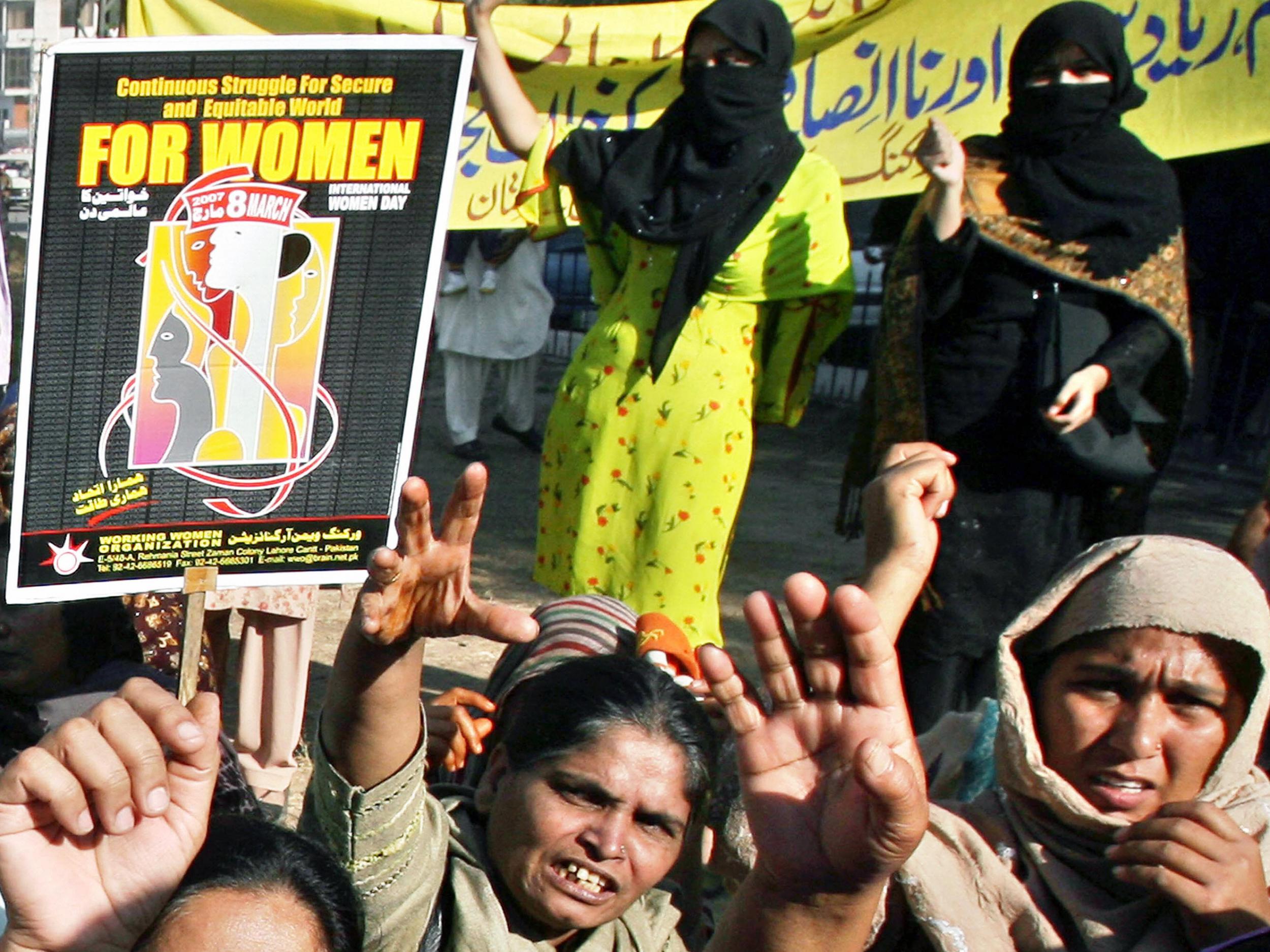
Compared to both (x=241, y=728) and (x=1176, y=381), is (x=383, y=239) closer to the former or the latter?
(x=1176, y=381)

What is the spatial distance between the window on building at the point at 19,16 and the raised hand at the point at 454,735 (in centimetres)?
5624

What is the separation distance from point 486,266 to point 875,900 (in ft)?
27.5

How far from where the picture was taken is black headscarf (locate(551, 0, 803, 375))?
3.78 meters

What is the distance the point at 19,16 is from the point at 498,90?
5635 cm

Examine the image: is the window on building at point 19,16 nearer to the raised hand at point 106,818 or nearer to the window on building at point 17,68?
the window on building at point 17,68

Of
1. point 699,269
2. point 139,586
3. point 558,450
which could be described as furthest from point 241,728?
point 139,586

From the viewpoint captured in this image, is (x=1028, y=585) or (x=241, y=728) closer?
(x=1028, y=585)

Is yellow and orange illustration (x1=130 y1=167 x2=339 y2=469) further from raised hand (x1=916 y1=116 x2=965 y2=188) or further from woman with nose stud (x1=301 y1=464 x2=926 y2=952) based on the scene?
raised hand (x1=916 y1=116 x2=965 y2=188)

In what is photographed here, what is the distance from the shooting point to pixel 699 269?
3781 millimetres

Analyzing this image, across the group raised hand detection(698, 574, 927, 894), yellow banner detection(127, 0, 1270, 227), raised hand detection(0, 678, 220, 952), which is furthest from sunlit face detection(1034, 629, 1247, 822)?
yellow banner detection(127, 0, 1270, 227)

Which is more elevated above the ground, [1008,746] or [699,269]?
[699,269]

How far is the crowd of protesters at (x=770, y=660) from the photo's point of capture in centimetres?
177

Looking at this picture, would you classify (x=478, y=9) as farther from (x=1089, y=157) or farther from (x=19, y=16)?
(x=19, y=16)

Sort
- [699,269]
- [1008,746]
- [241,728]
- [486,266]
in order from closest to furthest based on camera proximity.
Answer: [1008,746], [699,269], [241,728], [486,266]
